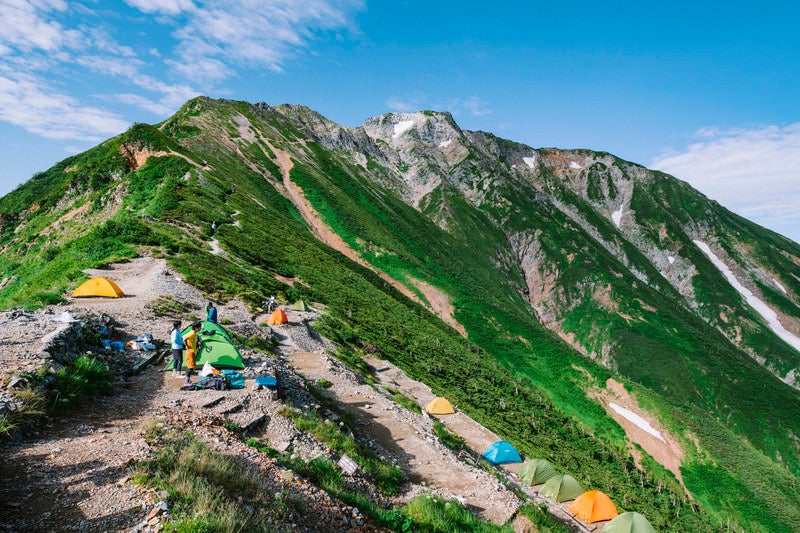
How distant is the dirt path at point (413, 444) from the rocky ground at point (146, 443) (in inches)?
2.7

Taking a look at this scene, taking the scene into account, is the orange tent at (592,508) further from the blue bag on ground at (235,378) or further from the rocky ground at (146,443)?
the blue bag on ground at (235,378)

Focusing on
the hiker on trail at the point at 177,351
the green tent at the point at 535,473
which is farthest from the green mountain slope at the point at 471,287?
the hiker on trail at the point at 177,351

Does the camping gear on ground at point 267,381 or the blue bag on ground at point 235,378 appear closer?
the blue bag on ground at point 235,378

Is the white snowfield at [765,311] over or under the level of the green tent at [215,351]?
under

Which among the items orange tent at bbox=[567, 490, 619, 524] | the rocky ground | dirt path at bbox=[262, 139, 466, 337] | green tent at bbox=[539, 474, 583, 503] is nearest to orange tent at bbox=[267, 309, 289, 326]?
the rocky ground

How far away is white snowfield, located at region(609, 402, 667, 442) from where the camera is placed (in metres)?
65.5

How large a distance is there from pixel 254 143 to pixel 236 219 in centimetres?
8289

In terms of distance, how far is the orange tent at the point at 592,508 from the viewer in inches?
946

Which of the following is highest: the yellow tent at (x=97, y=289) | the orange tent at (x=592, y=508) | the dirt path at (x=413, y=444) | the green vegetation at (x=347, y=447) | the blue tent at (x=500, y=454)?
the yellow tent at (x=97, y=289)

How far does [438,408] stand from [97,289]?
2374cm

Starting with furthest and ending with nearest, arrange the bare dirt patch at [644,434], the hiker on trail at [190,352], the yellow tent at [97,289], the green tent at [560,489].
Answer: the bare dirt patch at [644,434] < the green tent at [560,489] < the yellow tent at [97,289] < the hiker on trail at [190,352]

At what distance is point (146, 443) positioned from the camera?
9195mm

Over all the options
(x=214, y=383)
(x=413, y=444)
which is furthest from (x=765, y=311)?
(x=214, y=383)

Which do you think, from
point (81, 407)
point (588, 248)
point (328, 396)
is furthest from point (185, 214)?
point (588, 248)
